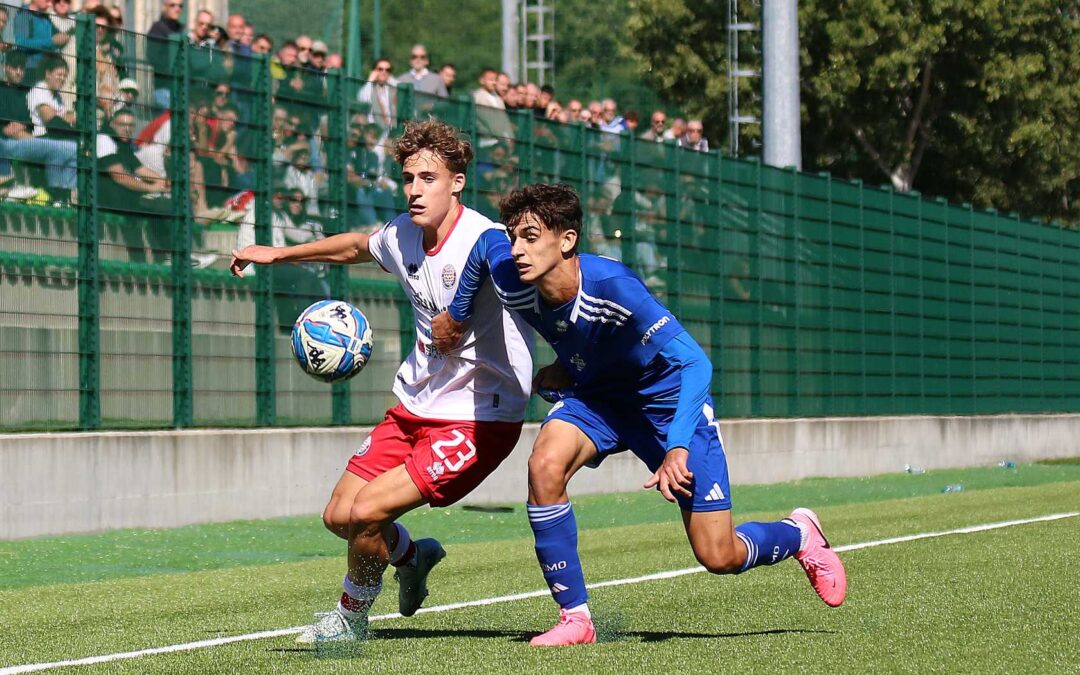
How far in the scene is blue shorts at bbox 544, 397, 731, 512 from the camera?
295 inches

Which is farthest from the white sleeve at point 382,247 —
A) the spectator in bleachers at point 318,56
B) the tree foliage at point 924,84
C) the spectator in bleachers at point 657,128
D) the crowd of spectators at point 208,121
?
the tree foliage at point 924,84

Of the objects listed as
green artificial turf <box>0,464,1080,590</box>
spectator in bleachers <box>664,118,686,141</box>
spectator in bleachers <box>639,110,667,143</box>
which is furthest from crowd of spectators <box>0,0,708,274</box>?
spectator in bleachers <box>664,118,686,141</box>

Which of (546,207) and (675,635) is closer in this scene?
(546,207)

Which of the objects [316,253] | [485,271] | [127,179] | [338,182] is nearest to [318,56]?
Answer: [338,182]

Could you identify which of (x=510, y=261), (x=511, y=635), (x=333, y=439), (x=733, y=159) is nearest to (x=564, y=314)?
(x=510, y=261)

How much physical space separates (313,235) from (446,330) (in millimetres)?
8395

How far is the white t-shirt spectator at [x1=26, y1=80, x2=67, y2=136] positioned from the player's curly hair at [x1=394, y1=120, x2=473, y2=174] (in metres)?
6.55

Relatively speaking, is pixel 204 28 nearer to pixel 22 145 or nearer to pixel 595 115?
pixel 22 145

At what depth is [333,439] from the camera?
1565 centimetres

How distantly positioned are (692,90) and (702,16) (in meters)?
1.52

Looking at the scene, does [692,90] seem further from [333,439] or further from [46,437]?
[46,437]

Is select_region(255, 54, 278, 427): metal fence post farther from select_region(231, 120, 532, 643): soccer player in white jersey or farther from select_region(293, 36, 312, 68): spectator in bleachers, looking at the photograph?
select_region(231, 120, 532, 643): soccer player in white jersey

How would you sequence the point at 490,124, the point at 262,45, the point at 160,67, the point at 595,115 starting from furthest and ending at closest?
1. the point at 595,115
2. the point at 490,124
3. the point at 262,45
4. the point at 160,67

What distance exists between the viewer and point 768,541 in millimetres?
7824
